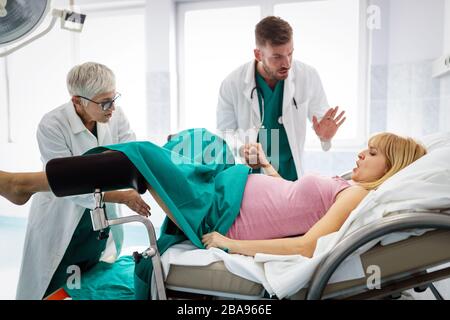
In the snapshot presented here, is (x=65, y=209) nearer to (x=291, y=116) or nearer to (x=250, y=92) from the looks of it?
(x=250, y=92)

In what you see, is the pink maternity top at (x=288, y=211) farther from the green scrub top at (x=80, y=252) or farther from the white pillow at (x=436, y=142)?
the green scrub top at (x=80, y=252)

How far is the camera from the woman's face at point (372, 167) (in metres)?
1.11

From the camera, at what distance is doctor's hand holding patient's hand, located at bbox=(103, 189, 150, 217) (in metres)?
1.20

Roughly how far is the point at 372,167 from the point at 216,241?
55 cm

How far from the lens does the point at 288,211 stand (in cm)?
110

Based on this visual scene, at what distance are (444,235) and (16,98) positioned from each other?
3606mm

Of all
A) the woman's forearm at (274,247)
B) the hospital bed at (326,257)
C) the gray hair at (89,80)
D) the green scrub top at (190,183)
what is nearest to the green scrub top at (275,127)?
the green scrub top at (190,183)

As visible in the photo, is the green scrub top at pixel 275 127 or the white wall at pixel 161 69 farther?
the white wall at pixel 161 69

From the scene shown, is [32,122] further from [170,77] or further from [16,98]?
[170,77]

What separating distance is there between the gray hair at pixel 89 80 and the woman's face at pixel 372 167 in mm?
959

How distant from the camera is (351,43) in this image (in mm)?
2660

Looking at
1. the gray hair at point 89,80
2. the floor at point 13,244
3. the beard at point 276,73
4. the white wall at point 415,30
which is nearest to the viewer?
the gray hair at point 89,80

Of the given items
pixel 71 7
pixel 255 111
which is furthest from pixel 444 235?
pixel 71 7
